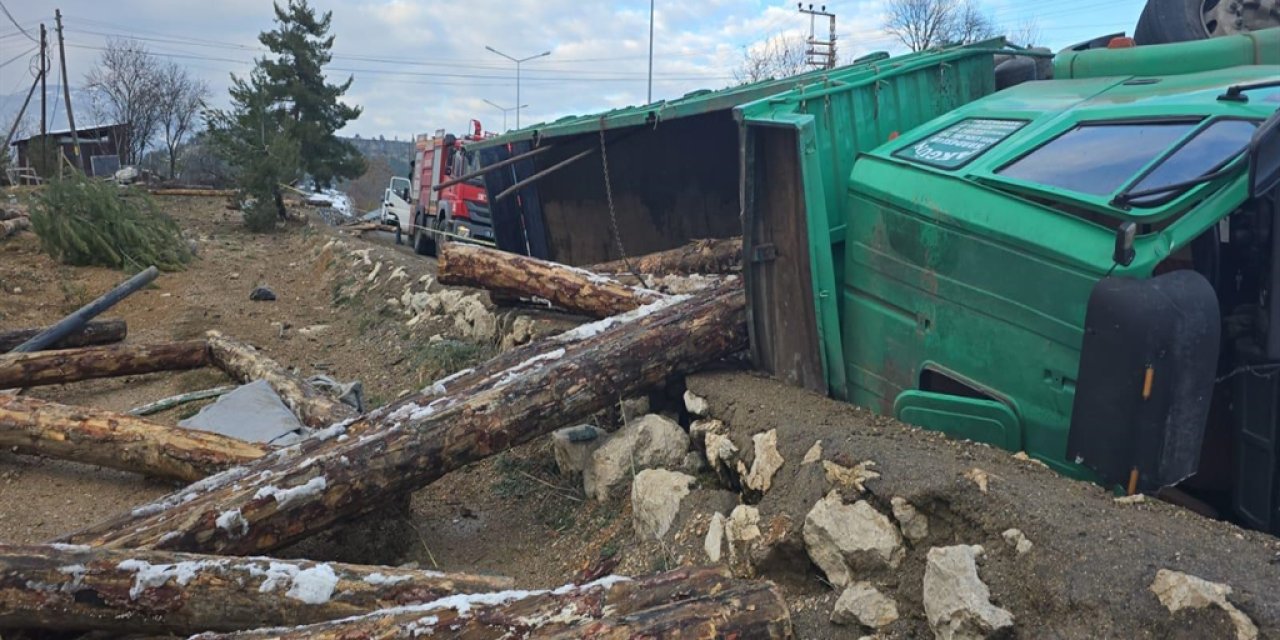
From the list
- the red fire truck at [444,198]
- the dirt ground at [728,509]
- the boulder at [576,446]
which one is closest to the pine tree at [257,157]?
the red fire truck at [444,198]

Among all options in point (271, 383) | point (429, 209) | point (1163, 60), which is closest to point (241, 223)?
point (429, 209)

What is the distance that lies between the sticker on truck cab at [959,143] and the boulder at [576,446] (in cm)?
229

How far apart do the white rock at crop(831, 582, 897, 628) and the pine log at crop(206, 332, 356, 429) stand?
408 cm

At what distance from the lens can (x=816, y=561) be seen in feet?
10.7

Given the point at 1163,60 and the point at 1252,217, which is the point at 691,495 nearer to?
the point at 1252,217

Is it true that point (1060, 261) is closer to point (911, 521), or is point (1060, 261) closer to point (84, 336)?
point (911, 521)

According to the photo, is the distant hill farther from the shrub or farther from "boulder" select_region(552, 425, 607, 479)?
"boulder" select_region(552, 425, 607, 479)

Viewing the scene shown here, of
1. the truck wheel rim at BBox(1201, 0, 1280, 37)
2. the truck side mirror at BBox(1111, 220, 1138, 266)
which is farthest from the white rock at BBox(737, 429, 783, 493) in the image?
the truck wheel rim at BBox(1201, 0, 1280, 37)

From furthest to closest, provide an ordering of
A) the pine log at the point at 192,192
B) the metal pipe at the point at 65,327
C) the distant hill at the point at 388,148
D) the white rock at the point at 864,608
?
1. the distant hill at the point at 388,148
2. the pine log at the point at 192,192
3. the metal pipe at the point at 65,327
4. the white rock at the point at 864,608

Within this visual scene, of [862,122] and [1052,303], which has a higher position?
[862,122]

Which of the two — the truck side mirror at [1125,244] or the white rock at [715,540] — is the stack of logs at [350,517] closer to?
the white rock at [715,540]

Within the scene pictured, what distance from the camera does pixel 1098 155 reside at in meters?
3.34

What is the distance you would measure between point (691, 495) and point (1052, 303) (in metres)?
1.87

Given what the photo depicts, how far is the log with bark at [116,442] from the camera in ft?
16.9
